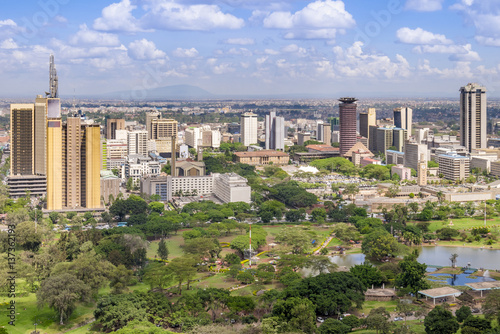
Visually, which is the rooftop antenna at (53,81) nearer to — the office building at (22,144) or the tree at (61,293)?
the office building at (22,144)

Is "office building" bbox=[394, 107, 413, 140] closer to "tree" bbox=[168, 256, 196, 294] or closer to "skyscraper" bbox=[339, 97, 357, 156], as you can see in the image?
"skyscraper" bbox=[339, 97, 357, 156]

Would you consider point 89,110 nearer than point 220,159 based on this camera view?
No

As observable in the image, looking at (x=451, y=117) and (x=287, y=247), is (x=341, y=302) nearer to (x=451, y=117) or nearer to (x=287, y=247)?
(x=287, y=247)

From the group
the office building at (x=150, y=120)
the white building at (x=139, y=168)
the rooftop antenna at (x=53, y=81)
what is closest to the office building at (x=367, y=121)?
the office building at (x=150, y=120)

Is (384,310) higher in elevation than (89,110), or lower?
lower

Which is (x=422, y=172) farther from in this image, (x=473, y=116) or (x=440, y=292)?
(x=440, y=292)

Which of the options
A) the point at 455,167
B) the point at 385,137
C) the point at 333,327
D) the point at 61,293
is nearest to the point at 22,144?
the point at 61,293

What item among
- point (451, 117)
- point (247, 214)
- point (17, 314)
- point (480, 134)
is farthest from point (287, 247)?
point (451, 117)
